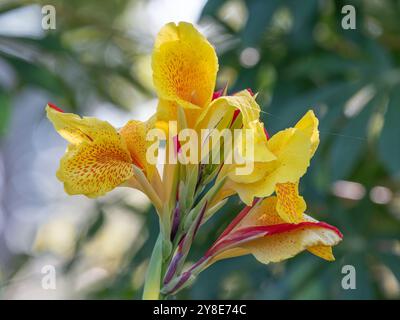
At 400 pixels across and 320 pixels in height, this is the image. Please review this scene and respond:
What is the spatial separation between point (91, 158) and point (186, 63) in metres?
0.09

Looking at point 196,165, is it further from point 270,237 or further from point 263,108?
point 263,108

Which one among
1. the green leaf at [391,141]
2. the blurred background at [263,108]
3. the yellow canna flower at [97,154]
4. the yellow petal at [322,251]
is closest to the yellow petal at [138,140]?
the yellow canna flower at [97,154]

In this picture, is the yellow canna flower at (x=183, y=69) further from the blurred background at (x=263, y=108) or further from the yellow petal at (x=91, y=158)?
the blurred background at (x=263, y=108)

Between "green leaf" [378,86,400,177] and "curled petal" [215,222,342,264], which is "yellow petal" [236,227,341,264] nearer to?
"curled petal" [215,222,342,264]

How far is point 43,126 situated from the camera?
6.73ft

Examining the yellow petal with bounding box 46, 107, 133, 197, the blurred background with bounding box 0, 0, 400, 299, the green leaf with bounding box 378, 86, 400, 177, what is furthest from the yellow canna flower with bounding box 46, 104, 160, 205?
the green leaf with bounding box 378, 86, 400, 177

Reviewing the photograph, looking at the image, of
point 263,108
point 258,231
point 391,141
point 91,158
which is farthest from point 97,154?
point 391,141

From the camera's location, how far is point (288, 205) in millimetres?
454

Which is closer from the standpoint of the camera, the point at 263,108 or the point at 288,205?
the point at 288,205

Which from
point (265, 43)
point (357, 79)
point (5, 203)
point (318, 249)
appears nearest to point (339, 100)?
point (357, 79)

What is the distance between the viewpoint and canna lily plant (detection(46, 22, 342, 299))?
0.44 m

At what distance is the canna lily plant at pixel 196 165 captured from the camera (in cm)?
44

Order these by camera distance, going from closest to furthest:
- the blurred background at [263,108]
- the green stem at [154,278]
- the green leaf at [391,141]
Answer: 1. the green stem at [154,278]
2. the green leaf at [391,141]
3. the blurred background at [263,108]

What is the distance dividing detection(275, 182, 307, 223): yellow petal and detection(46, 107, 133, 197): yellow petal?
96 mm
